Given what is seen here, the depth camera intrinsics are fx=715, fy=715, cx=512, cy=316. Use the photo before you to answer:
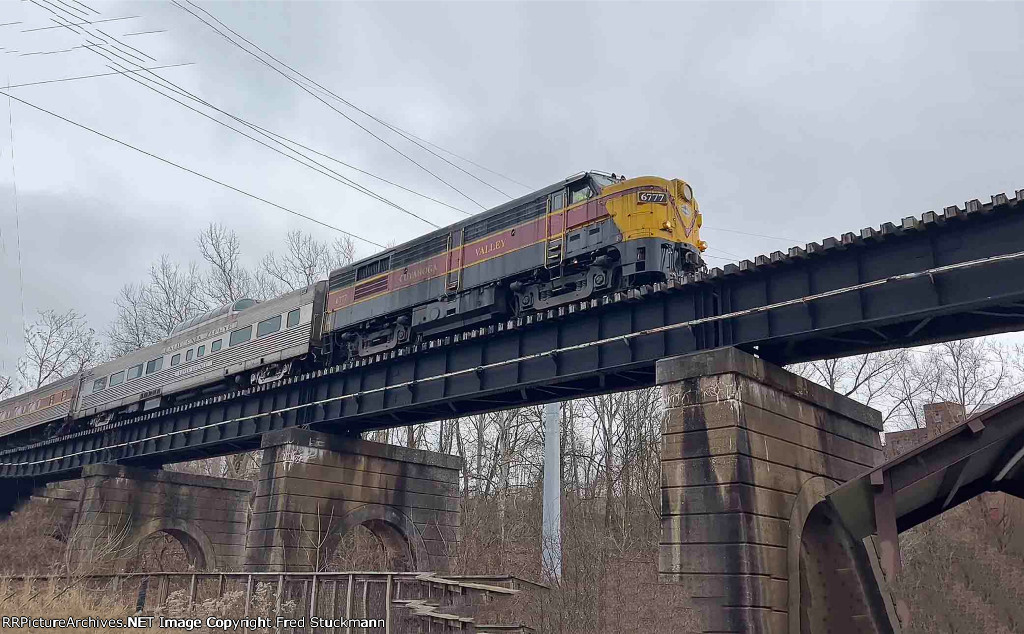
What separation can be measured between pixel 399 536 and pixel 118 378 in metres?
18.6

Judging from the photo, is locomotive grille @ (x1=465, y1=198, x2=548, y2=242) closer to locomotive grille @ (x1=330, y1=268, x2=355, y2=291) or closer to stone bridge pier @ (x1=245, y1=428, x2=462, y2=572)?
locomotive grille @ (x1=330, y1=268, x2=355, y2=291)

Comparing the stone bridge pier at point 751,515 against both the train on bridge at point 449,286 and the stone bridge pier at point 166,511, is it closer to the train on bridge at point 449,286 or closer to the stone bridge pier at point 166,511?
the train on bridge at point 449,286

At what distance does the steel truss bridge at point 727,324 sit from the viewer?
1238 cm

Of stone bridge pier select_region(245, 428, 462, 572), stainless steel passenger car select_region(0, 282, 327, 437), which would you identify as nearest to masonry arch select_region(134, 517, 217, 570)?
stainless steel passenger car select_region(0, 282, 327, 437)

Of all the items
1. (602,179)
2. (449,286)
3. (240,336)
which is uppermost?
(602,179)

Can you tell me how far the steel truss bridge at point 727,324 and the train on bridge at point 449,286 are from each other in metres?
0.89

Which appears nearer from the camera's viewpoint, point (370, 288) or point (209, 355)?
point (370, 288)

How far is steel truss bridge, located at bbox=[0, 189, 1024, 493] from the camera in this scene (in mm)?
12375

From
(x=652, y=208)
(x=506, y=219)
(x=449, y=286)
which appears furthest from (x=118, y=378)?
(x=652, y=208)

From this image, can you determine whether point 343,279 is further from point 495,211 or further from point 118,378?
point 118,378

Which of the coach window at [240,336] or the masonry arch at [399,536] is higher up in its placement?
the coach window at [240,336]

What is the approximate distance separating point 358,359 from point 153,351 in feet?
49.4

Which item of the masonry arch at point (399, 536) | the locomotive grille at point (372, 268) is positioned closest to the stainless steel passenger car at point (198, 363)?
the locomotive grille at point (372, 268)

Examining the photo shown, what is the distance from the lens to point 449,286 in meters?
21.3
